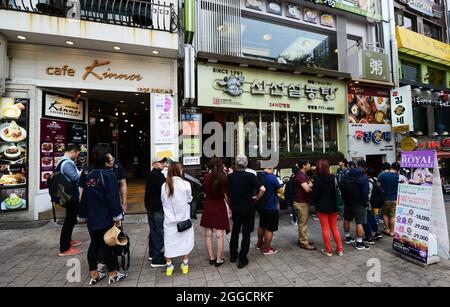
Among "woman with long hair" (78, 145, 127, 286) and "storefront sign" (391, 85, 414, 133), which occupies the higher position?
"storefront sign" (391, 85, 414, 133)

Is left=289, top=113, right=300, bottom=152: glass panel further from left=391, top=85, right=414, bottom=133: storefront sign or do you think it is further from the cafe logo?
left=391, top=85, right=414, bottom=133: storefront sign

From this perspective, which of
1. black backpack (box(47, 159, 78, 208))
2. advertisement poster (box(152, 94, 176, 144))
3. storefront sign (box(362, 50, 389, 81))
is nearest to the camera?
black backpack (box(47, 159, 78, 208))

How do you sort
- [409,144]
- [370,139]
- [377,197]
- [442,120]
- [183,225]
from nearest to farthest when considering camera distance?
[183,225]
[377,197]
[409,144]
[370,139]
[442,120]

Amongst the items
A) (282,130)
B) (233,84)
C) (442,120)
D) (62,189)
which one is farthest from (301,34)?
(442,120)

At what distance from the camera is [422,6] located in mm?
14805

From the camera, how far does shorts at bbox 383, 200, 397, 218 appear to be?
5.72 meters

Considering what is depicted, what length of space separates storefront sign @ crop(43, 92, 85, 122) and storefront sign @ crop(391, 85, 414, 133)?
14341mm

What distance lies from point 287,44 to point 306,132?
4366 mm

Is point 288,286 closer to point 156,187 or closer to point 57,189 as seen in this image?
point 156,187

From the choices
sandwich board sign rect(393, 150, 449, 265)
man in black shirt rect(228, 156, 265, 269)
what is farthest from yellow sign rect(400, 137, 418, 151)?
man in black shirt rect(228, 156, 265, 269)

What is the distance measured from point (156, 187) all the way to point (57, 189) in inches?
79.4

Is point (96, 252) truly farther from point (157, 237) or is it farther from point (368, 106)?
point (368, 106)

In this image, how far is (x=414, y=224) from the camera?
171 inches
